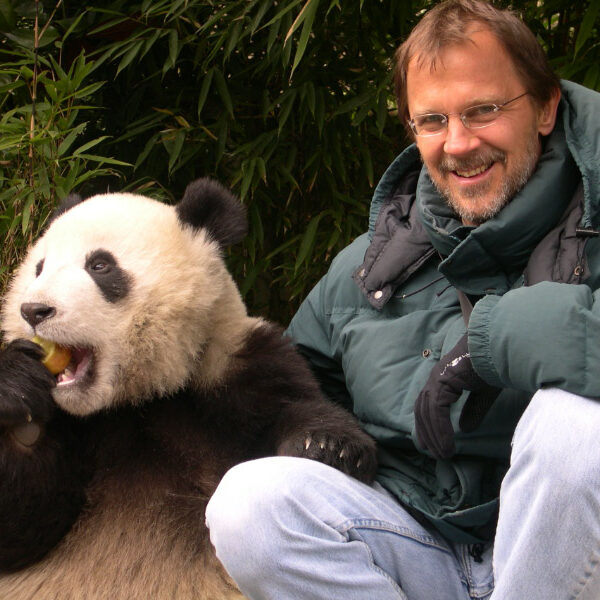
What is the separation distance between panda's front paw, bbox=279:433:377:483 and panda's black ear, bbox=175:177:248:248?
22.5 inches

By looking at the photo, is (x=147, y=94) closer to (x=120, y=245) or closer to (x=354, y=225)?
(x=354, y=225)

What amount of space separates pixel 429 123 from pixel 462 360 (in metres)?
0.68

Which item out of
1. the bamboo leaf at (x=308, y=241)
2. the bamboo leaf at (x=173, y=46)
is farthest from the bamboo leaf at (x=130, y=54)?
the bamboo leaf at (x=308, y=241)

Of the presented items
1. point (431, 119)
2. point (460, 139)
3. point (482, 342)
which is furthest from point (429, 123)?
point (482, 342)

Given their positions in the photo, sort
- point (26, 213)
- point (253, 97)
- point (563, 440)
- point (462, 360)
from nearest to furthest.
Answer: point (563, 440), point (462, 360), point (26, 213), point (253, 97)

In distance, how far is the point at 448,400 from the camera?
5.75 ft

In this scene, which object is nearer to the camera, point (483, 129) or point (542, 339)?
point (542, 339)

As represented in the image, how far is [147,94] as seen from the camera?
338 centimetres

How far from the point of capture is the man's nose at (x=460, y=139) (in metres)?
2.04

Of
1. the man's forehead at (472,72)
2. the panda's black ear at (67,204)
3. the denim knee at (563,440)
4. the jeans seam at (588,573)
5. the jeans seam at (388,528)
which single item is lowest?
the jeans seam at (388,528)

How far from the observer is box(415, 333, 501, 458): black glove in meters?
1.75

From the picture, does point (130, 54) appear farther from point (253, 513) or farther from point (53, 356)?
point (253, 513)

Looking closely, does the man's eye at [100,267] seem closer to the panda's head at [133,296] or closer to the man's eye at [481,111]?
the panda's head at [133,296]

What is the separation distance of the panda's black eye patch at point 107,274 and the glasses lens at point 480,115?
0.91m
